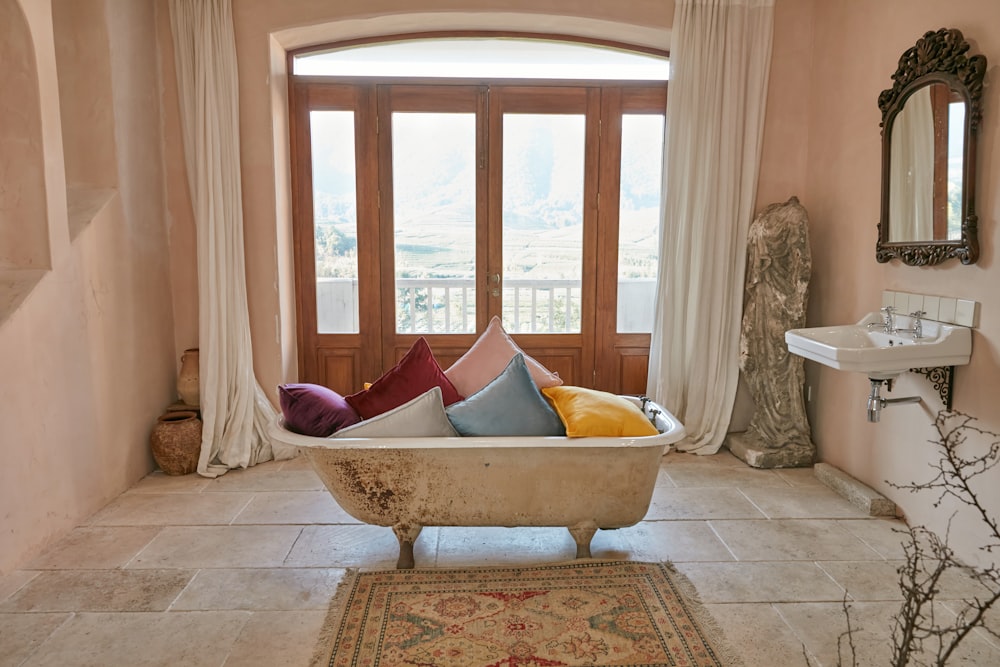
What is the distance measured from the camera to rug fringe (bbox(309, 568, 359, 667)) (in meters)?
2.14

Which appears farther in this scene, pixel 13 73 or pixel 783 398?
pixel 783 398

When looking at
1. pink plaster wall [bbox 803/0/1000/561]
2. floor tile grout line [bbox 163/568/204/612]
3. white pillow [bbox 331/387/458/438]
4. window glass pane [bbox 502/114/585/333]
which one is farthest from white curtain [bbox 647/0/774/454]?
floor tile grout line [bbox 163/568/204/612]

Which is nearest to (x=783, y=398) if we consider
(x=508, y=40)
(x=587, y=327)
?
(x=587, y=327)

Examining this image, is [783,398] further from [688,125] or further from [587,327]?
[688,125]

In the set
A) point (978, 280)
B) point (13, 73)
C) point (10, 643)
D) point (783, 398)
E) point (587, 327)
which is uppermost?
point (13, 73)

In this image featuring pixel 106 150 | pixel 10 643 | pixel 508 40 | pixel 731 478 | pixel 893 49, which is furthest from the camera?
pixel 508 40

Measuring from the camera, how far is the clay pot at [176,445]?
12.4 ft

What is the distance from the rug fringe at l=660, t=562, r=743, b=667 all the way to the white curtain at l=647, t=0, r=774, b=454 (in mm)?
1683

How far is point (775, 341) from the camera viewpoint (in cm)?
393

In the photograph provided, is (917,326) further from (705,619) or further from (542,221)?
(542,221)

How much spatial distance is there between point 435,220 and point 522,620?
2.78 meters

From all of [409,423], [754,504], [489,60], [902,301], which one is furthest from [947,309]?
[489,60]

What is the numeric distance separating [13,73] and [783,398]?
426 cm

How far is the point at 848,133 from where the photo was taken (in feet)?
12.0
